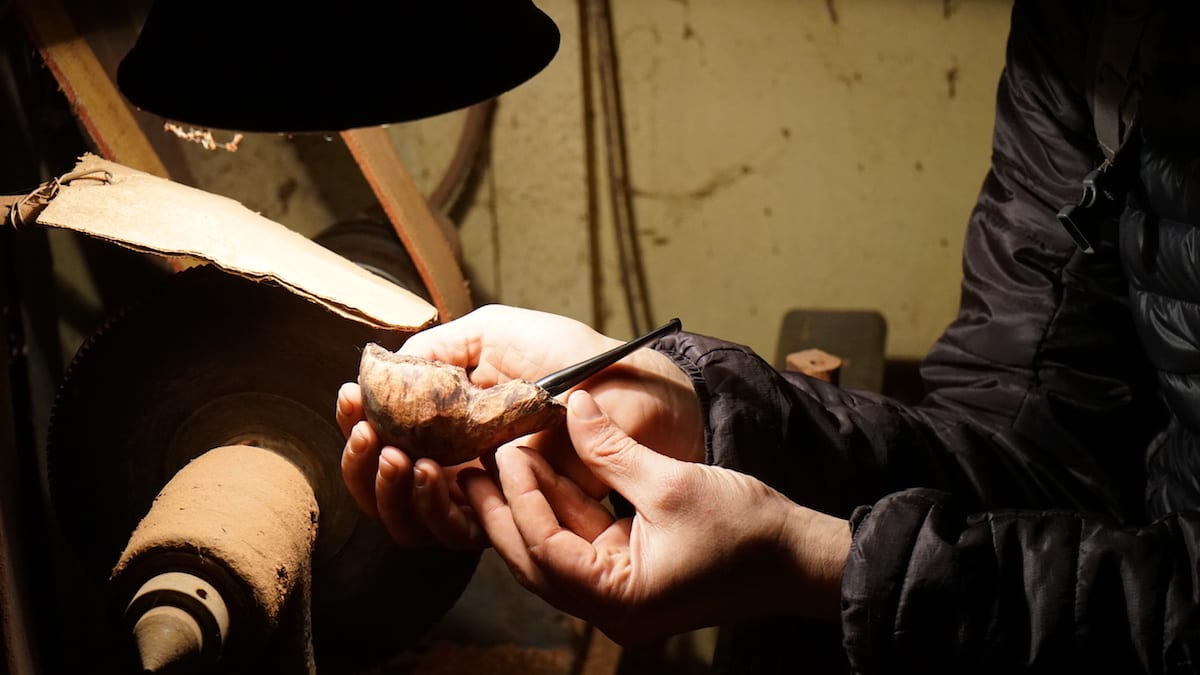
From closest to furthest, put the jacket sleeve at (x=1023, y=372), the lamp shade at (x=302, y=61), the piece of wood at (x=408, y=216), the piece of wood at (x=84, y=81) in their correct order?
1. the lamp shade at (x=302, y=61)
2. the jacket sleeve at (x=1023, y=372)
3. the piece of wood at (x=84, y=81)
4. the piece of wood at (x=408, y=216)

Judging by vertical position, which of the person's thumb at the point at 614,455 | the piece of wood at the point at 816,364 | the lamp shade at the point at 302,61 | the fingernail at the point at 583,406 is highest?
the lamp shade at the point at 302,61

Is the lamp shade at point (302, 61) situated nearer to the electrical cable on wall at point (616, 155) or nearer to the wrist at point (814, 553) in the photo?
the wrist at point (814, 553)

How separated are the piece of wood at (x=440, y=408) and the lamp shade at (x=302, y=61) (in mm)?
313

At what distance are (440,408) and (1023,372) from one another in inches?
28.1

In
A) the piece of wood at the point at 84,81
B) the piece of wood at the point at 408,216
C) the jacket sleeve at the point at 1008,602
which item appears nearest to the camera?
the jacket sleeve at the point at 1008,602

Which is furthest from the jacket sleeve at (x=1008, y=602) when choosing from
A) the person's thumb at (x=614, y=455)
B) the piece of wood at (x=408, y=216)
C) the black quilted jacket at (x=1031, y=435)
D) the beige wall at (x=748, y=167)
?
the beige wall at (x=748, y=167)

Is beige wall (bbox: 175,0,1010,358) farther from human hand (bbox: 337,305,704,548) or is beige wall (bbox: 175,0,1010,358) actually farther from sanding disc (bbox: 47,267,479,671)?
human hand (bbox: 337,305,704,548)

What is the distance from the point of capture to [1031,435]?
117 cm

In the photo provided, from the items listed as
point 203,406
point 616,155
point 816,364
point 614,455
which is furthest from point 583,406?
point 616,155

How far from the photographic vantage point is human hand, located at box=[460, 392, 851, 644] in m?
0.82

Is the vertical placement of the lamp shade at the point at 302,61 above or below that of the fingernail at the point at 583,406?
above

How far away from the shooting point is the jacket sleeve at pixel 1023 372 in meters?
1.07

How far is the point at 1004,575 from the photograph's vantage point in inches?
32.6

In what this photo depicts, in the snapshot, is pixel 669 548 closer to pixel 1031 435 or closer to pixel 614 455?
pixel 614 455
